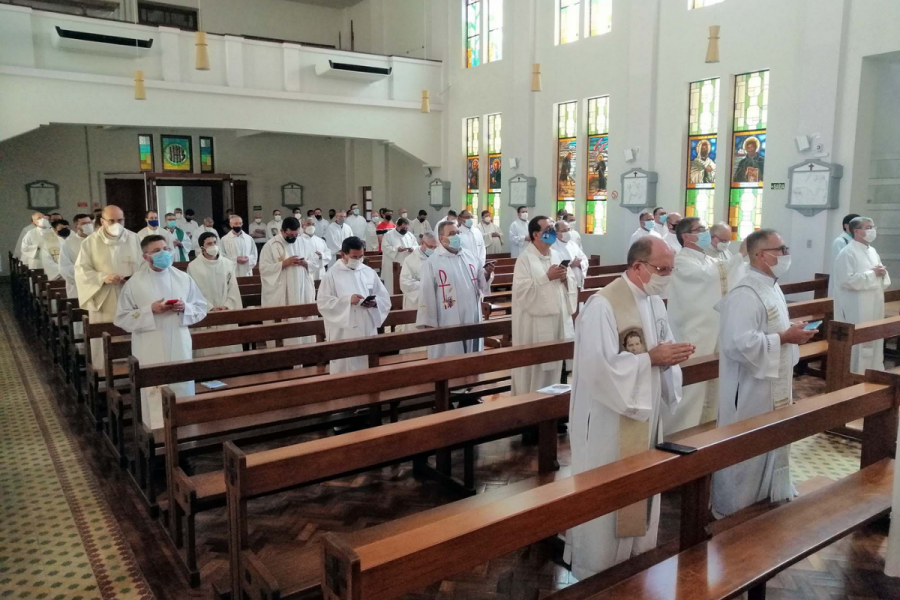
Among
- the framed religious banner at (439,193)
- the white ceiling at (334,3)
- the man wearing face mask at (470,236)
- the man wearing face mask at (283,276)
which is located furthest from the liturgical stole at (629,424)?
the white ceiling at (334,3)

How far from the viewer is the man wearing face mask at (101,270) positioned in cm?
759

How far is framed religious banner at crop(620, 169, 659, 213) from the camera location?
13.2 meters

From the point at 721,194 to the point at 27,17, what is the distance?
13.0m

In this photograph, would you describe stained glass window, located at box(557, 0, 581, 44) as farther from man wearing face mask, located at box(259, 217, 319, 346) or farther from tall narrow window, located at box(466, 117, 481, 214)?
man wearing face mask, located at box(259, 217, 319, 346)

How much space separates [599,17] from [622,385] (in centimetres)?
1323

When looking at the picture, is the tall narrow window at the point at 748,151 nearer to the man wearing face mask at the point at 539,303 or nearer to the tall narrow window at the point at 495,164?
the tall narrow window at the point at 495,164

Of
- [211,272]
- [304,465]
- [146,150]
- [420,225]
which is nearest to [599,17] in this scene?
[420,225]

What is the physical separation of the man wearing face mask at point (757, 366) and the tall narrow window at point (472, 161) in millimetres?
14367

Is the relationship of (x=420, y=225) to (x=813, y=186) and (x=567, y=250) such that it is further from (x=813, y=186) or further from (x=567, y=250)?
(x=813, y=186)

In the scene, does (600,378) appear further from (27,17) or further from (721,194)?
(27,17)

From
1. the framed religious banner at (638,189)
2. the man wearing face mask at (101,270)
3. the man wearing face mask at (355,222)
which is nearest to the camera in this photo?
the man wearing face mask at (101,270)

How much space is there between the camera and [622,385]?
3.15 meters

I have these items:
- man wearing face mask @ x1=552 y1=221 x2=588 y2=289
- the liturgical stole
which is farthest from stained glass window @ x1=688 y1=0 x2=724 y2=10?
the liturgical stole

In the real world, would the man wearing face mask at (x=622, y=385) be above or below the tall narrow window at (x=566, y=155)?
below
